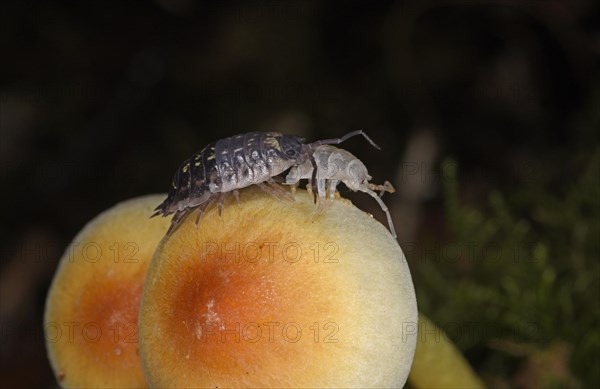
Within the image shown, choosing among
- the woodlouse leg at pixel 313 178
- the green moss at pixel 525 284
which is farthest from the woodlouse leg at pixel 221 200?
the green moss at pixel 525 284

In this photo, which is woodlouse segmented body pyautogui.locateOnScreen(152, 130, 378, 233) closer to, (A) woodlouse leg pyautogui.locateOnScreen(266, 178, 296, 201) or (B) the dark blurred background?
(A) woodlouse leg pyautogui.locateOnScreen(266, 178, 296, 201)

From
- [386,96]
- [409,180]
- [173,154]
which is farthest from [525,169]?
[173,154]

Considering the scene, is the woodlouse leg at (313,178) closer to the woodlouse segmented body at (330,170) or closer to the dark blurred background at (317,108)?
the woodlouse segmented body at (330,170)

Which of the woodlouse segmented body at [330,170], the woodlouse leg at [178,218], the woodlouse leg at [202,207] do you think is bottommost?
the woodlouse leg at [178,218]

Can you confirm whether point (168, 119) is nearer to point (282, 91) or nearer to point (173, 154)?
point (173, 154)

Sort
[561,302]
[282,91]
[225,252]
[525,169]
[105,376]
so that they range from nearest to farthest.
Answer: [225,252], [105,376], [561,302], [525,169], [282,91]

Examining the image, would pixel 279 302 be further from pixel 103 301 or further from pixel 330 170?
pixel 103 301

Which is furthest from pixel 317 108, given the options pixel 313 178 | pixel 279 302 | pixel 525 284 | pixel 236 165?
pixel 279 302
